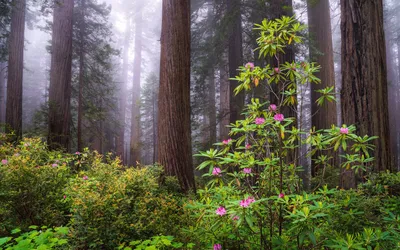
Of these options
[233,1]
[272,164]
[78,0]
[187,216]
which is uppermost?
[78,0]

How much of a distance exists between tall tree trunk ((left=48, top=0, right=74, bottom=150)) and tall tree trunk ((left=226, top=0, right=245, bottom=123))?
5834mm

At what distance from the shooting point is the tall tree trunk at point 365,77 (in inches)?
144

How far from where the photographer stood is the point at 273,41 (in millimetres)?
2852

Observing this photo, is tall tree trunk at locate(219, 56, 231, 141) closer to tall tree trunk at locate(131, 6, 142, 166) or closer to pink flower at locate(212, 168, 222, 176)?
pink flower at locate(212, 168, 222, 176)

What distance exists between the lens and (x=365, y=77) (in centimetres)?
373

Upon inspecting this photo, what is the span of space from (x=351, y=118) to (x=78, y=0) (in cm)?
1398

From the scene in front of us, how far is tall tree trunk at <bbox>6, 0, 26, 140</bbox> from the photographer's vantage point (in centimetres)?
938

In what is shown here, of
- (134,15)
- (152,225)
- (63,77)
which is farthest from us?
(134,15)

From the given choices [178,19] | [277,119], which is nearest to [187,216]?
[277,119]

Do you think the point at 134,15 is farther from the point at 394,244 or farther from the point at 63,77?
the point at 394,244

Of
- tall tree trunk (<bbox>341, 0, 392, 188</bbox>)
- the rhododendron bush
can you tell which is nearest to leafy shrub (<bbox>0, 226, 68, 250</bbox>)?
the rhododendron bush

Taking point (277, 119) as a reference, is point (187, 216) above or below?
below

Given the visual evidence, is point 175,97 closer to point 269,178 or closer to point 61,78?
point 269,178

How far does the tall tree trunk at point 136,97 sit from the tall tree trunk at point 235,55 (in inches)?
453
